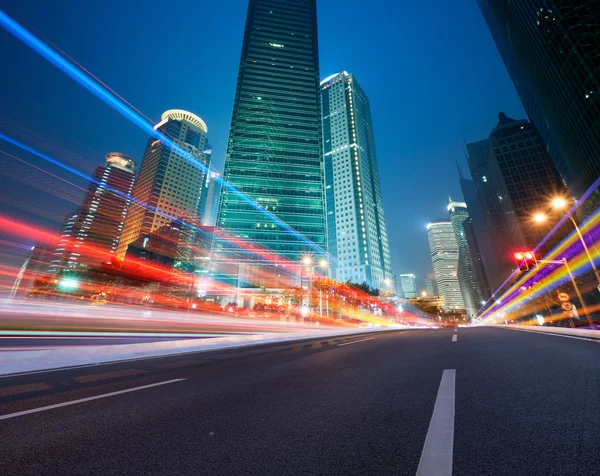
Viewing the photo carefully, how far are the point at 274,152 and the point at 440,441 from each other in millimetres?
120248

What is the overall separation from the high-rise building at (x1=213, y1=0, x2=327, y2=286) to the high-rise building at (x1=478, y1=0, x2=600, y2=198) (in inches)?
2749

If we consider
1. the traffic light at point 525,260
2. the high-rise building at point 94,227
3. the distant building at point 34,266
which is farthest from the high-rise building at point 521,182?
the high-rise building at point 94,227

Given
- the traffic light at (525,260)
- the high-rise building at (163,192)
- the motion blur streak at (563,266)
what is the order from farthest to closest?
the high-rise building at (163,192) < the motion blur streak at (563,266) < the traffic light at (525,260)

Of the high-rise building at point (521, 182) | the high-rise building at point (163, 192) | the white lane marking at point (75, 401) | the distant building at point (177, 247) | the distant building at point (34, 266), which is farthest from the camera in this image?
the high-rise building at point (163, 192)

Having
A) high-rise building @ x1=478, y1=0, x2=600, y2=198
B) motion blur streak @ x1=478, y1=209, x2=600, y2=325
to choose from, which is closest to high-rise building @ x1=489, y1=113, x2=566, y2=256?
motion blur streak @ x1=478, y1=209, x2=600, y2=325

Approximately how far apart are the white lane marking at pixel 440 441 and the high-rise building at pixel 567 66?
217 feet

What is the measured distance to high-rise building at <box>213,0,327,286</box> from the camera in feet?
325

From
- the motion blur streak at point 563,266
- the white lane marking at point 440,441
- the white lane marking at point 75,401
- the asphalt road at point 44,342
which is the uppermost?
the motion blur streak at point 563,266

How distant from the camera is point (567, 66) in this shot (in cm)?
4775

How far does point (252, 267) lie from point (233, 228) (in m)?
16.5

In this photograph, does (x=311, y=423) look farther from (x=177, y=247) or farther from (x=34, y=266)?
(x=34, y=266)

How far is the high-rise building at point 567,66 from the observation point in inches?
1726

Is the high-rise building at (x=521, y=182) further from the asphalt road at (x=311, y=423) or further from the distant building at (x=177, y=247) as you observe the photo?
the distant building at (x=177, y=247)

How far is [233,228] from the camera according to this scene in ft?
328
